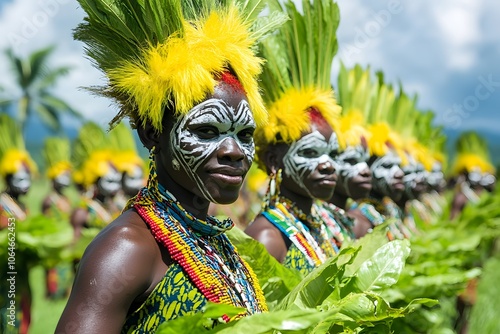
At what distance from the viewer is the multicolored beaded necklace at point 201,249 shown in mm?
2152

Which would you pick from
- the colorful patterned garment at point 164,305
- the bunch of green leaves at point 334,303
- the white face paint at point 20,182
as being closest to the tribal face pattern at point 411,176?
the bunch of green leaves at point 334,303

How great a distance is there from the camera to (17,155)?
9.55 metres

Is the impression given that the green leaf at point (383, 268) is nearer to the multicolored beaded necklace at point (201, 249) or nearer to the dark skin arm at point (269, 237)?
the multicolored beaded necklace at point (201, 249)

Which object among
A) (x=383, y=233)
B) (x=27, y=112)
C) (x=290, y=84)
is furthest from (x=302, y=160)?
(x=27, y=112)

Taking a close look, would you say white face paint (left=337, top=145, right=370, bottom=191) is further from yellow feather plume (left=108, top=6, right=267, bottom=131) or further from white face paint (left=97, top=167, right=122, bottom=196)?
white face paint (left=97, top=167, right=122, bottom=196)

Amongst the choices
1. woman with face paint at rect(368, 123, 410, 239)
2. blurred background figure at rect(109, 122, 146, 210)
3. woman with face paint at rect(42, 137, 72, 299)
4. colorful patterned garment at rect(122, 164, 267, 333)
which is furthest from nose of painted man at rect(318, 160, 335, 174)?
woman with face paint at rect(42, 137, 72, 299)

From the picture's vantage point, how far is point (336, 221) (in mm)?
4590

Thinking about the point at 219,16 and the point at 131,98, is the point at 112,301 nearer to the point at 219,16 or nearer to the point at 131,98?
the point at 131,98

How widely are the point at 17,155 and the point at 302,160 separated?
658 cm

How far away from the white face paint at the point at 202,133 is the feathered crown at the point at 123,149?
8007 mm

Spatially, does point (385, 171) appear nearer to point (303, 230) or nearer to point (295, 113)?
point (295, 113)

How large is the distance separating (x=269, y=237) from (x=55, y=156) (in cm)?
1155

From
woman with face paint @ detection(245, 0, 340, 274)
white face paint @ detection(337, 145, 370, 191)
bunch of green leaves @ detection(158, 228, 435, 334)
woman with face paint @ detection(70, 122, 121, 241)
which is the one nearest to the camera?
bunch of green leaves @ detection(158, 228, 435, 334)

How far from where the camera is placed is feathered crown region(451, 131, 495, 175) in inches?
575
